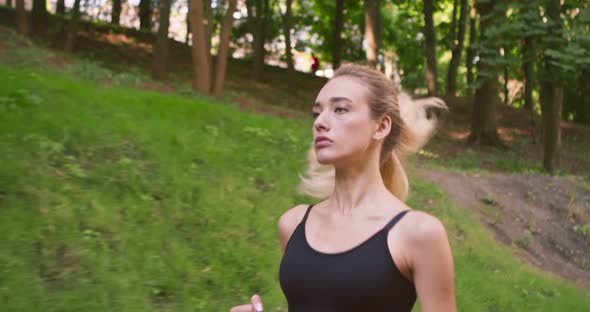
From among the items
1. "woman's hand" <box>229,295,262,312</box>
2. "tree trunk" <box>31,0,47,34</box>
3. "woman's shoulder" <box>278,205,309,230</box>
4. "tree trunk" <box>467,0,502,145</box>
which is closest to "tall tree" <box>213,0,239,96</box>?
"tree trunk" <box>467,0,502,145</box>

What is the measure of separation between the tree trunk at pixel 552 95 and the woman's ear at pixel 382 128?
43.1ft

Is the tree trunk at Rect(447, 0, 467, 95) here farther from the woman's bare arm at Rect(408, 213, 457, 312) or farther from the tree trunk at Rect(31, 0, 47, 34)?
the woman's bare arm at Rect(408, 213, 457, 312)

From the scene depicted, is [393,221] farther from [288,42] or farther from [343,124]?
[288,42]

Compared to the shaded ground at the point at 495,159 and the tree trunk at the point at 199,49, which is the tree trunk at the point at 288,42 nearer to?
the shaded ground at the point at 495,159

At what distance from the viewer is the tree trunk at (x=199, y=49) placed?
14380 millimetres

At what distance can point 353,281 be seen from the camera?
2.21 m

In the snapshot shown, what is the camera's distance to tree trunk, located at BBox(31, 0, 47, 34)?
24281 millimetres

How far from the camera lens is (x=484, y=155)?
2122 cm

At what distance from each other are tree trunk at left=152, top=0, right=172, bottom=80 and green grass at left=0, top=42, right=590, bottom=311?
8.86 m

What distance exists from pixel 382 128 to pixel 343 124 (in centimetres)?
21

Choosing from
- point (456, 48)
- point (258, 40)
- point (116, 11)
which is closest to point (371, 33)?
point (258, 40)

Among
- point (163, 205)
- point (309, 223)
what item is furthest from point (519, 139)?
point (309, 223)

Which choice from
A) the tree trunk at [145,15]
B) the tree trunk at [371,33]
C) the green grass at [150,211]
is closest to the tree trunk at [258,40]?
the tree trunk at [145,15]

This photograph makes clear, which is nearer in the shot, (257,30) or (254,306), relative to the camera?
(254,306)
